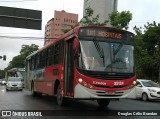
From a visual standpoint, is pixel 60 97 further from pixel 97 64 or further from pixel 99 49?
pixel 99 49

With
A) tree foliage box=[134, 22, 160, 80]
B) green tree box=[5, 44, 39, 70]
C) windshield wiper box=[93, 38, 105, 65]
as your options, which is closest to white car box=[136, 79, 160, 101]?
windshield wiper box=[93, 38, 105, 65]

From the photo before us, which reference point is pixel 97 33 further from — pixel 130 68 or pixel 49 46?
pixel 49 46

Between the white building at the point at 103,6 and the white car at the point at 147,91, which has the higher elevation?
the white building at the point at 103,6

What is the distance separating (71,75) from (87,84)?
1.30 meters

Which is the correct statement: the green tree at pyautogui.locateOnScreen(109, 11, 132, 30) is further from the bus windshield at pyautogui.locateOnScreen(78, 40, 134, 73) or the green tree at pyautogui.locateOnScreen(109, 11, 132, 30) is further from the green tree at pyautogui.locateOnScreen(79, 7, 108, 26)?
the bus windshield at pyautogui.locateOnScreen(78, 40, 134, 73)

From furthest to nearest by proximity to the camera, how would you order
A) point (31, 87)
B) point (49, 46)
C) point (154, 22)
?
point (154, 22) < point (31, 87) < point (49, 46)

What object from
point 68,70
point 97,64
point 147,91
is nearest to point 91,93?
point 97,64

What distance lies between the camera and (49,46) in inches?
854

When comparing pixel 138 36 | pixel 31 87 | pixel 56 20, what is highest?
pixel 56 20

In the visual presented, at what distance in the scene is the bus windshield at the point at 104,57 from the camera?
1591cm

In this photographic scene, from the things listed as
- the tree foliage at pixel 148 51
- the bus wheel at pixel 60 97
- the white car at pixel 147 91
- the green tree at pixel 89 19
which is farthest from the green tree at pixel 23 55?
the bus wheel at pixel 60 97

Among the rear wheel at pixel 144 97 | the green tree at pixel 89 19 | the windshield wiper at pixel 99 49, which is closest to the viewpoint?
the windshield wiper at pixel 99 49

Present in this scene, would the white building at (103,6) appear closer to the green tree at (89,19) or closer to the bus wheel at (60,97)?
the green tree at (89,19)

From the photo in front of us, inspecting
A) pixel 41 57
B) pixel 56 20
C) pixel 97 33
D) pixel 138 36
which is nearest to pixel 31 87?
pixel 41 57
